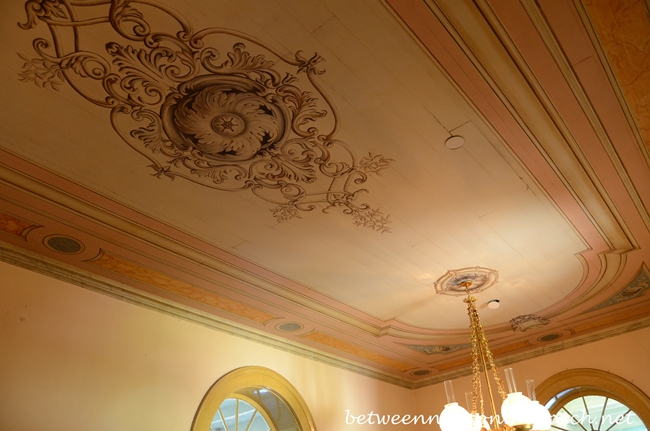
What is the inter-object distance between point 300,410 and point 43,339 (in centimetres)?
300

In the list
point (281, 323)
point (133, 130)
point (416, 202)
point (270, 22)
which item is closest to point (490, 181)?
point (416, 202)

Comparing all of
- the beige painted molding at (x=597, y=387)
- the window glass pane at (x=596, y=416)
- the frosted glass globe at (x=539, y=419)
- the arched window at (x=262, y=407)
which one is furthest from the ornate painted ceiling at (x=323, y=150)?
the window glass pane at (x=596, y=416)

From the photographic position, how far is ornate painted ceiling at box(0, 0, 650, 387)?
2398mm

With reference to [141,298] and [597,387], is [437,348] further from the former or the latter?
[141,298]

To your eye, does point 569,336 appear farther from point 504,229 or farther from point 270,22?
point 270,22

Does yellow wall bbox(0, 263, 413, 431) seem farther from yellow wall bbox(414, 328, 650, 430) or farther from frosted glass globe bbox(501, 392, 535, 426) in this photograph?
yellow wall bbox(414, 328, 650, 430)

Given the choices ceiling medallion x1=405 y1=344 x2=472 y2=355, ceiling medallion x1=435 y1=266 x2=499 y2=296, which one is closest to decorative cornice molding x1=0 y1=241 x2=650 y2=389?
ceiling medallion x1=405 y1=344 x2=472 y2=355

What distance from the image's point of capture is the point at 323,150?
310cm

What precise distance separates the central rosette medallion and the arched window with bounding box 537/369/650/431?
5611 mm

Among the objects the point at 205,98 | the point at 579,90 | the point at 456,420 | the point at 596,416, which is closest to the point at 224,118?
the point at 205,98

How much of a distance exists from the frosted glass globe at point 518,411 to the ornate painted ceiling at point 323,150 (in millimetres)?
1322

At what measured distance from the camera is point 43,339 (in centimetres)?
380

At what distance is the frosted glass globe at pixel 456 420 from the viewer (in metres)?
3.76

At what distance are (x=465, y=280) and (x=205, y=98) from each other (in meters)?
3.26
